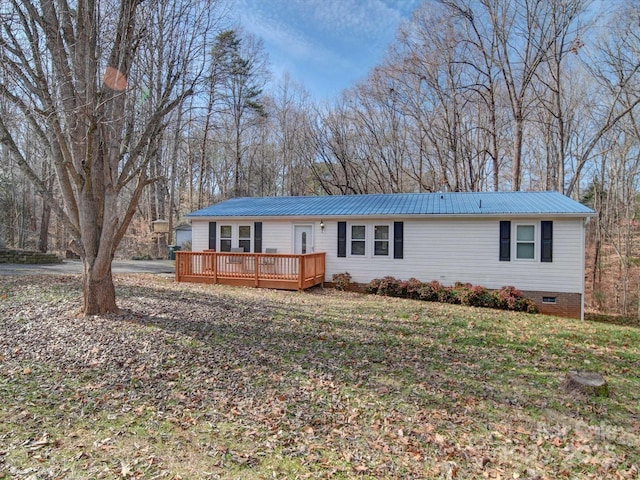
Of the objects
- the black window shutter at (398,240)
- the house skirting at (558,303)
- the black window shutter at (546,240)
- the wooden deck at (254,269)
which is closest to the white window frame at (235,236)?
the wooden deck at (254,269)

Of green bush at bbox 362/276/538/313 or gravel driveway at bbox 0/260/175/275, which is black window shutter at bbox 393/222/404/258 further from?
gravel driveway at bbox 0/260/175/275

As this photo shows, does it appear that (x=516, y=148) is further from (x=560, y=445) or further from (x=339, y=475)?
(x=339, y=475)

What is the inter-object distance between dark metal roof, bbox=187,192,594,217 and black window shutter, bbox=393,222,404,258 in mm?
496

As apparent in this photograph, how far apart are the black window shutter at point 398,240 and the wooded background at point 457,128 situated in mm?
6582

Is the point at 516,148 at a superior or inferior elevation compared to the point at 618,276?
superior

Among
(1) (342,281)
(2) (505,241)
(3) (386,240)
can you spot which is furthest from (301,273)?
(2) (505,241)

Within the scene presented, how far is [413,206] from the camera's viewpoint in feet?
41.7

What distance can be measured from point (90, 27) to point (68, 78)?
871mm

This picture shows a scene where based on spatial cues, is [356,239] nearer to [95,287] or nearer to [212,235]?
[212,235]

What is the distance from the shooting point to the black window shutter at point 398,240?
40.6 feet

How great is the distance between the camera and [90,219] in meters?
6.22

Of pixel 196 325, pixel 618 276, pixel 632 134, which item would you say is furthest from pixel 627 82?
pixel 196 325

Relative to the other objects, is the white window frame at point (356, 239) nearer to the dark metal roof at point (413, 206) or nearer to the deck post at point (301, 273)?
the dark metal roof at point (413, 206)

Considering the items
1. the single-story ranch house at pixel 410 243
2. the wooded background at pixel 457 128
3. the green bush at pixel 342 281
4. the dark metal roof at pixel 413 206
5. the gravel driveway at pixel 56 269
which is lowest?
the green bush at pixel 342 281
